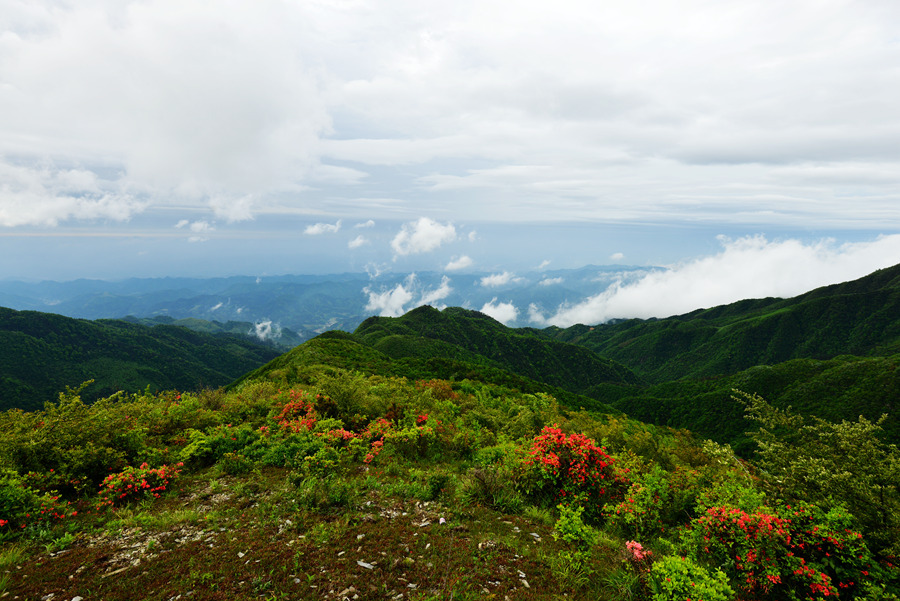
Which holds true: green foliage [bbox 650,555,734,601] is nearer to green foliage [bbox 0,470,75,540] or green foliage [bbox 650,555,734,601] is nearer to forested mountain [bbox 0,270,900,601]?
forested mountain [bbox 0,270,900,601]

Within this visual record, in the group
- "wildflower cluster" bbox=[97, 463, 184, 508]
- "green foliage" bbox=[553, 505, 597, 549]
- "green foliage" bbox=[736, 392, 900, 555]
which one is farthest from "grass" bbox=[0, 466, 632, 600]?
"green foliage" bbox=[736, 392, 900, 555]

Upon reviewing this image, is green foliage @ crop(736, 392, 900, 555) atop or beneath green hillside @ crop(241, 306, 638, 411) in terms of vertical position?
atop

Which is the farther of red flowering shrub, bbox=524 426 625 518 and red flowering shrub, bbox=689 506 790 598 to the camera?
red flowering shrub, bbox=524 426 625 518

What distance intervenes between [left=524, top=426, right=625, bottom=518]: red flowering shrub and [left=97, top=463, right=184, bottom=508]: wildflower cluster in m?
11.6

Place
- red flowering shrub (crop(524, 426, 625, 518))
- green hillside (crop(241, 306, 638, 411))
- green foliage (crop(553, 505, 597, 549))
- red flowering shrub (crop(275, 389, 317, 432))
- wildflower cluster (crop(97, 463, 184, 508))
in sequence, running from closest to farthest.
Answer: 1. green foliage (crop(553, 505, 597, 549))
2. wildflower cluster (crop(97, 463, 184, 508))
3. red flowering shrub (crop(524, 426, 625, 518))
4. red flowering shrub (crop(275, 389, 317, 432))
5. green hillside (crop(241, 306, 638, 411))

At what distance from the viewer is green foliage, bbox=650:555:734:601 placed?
6.07 metres

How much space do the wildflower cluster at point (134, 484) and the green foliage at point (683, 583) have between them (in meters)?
13.2

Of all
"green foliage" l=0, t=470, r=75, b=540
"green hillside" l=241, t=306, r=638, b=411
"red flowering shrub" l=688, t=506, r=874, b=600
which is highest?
"green foliage" l=0, t=470, r=75, b=540

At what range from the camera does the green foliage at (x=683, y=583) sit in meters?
6.07

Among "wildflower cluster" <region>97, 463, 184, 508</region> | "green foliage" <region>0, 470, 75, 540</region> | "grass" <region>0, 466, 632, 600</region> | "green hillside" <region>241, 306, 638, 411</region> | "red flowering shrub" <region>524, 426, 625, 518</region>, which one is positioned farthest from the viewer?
"green hillside" <region>241, 306, 638, 411</region>

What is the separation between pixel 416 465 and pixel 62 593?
374 inches

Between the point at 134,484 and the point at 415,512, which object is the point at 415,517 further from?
the point at 134,484

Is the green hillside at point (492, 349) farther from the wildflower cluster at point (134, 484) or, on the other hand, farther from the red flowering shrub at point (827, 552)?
the red flowering shrub at point (827, 552)

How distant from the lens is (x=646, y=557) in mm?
7637
